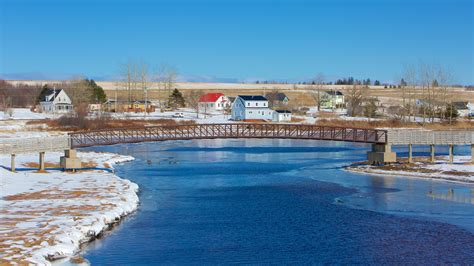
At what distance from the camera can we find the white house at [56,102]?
11775 cm

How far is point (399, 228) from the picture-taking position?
2748 cm

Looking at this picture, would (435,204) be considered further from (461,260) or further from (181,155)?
(181,155)

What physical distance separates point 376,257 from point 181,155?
128 ft

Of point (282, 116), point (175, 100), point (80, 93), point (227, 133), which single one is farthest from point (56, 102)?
point (227, 133)

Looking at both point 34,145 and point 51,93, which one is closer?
point 34,145

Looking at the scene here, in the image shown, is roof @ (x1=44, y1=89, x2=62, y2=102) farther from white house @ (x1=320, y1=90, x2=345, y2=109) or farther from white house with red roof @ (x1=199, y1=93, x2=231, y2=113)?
white house @ (x1=320, y1=90, x2=345, y2=109)

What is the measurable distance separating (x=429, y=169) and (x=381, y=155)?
4344 mm

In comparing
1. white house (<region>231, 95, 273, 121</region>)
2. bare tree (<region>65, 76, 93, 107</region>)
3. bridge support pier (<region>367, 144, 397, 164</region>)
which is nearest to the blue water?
bridge support pier (<region>367, 144, 397, 164</region>)

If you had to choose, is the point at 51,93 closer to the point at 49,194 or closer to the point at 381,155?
the point at 381,155

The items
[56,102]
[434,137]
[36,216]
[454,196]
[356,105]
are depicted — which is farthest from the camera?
[56,102]

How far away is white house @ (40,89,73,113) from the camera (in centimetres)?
11775

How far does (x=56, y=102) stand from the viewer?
118 meters

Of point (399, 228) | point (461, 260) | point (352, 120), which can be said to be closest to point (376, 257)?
point (461, 260)

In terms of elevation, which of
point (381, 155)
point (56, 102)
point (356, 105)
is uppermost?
point (56, 102)
